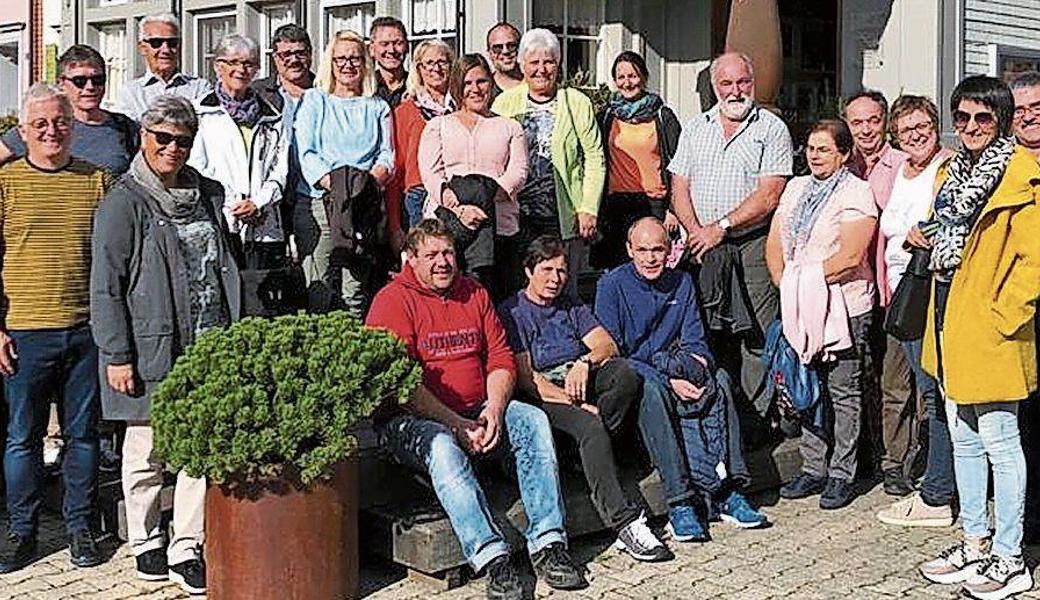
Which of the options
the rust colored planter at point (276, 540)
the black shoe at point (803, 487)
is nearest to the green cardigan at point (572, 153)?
the black shoe at point (803, 487)

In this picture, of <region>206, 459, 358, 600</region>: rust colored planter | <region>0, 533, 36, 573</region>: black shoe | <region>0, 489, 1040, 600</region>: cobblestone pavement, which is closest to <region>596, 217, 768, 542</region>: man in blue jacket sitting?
<region>0, 489, 1040, 600</region>: cobblestone pavement

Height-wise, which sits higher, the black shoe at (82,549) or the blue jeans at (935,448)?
the blue jeans at (935,448)

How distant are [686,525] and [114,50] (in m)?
11.4

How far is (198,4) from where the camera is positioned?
14727 mm

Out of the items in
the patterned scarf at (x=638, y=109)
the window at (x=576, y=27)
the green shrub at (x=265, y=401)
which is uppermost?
the window at (x=576, y=27)

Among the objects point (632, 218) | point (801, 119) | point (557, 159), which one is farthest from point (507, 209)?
point (801, 119)

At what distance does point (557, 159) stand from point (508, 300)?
3.14ft

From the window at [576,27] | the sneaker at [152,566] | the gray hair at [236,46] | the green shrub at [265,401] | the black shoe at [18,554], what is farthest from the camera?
the window at [576,27]

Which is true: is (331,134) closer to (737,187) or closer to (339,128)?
(339,128)

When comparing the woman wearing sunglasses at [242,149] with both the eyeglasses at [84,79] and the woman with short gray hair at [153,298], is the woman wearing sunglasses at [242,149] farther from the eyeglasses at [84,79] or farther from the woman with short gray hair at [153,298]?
the woman with short gray hair at [153,298]

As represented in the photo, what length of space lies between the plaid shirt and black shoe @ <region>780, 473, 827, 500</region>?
1313 mm

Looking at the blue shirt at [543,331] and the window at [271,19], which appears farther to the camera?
the window at [271,19]

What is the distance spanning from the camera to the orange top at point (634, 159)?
7.32 m

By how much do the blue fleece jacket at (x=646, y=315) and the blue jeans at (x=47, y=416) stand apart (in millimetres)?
2189
